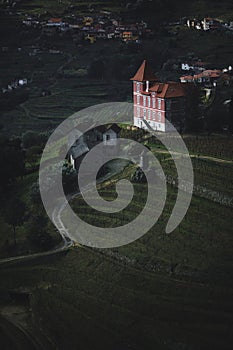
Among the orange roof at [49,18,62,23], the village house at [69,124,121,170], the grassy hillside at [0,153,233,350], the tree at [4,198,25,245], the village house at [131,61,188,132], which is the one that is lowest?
the grassy hillside at [0,153,233,350]

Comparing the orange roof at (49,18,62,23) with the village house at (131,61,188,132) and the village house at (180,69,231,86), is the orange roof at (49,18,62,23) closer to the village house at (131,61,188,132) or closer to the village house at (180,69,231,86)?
the village house at (180,69,231,86)

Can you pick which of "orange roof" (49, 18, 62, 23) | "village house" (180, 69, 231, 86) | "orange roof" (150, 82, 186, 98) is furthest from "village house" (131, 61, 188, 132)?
"orange roof" (49, 18, 62, 23)

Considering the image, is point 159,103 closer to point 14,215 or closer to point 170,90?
point 170,90

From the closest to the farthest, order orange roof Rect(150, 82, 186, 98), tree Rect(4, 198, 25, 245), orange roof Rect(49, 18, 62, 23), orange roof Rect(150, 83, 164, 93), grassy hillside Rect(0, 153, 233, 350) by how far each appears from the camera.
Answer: grassy hillside Rect(0, 153, 233, 350), tree Rect(4, 198, 25, 245), orange roof Rect(150, 82, 186, 98), orange roof Rect(150, 83, 164, 93), orange roof Rect(49, 18, 62, 23)

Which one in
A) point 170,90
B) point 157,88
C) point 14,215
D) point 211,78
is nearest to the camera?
point 14,215

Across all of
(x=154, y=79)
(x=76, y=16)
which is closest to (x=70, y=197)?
(x=154, y=79)

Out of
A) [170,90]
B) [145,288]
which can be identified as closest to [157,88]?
[170,90]

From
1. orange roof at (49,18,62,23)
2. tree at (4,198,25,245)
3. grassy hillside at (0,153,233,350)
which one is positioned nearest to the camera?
grassy hillside at (0,153,233,350)

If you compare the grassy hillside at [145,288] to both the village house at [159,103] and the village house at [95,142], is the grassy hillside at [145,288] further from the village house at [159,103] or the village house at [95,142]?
the village house at [159,103]
